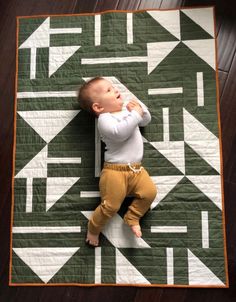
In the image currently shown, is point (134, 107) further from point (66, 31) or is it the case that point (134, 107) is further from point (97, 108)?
point (66, 31)

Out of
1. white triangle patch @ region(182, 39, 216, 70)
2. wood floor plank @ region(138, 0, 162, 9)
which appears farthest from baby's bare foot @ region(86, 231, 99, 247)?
wood floor plank @ region(138, 0, 162, 9)

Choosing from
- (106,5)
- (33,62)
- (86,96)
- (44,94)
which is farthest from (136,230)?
(106,5)

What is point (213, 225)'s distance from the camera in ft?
3.77

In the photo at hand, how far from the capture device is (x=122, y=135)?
110 cm

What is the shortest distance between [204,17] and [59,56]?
1.58ft

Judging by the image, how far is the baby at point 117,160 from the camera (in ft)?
3.64

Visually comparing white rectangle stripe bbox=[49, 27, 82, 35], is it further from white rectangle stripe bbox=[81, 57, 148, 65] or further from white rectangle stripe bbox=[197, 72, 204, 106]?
white rectangle stripe bbox=[197, 72, 204, 106]

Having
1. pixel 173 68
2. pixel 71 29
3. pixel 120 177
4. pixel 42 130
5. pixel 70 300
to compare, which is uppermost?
pixel 71 29

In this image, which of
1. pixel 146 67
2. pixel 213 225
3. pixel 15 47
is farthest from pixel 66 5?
pixel 213 225

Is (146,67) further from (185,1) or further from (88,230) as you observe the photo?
(88,230)

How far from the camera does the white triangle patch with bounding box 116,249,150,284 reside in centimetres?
114

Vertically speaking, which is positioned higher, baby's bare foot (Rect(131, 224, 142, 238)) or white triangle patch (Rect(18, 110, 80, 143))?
white triangle patch (Rect(18, 110, 80, 143))

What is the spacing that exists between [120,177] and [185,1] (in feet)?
2.01

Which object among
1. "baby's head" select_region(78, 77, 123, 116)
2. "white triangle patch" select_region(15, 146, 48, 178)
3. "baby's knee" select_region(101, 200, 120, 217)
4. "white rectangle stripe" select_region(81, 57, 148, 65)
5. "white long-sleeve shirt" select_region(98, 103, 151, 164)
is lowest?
"baby's knee" select_region(101, 200, 120, 217)
